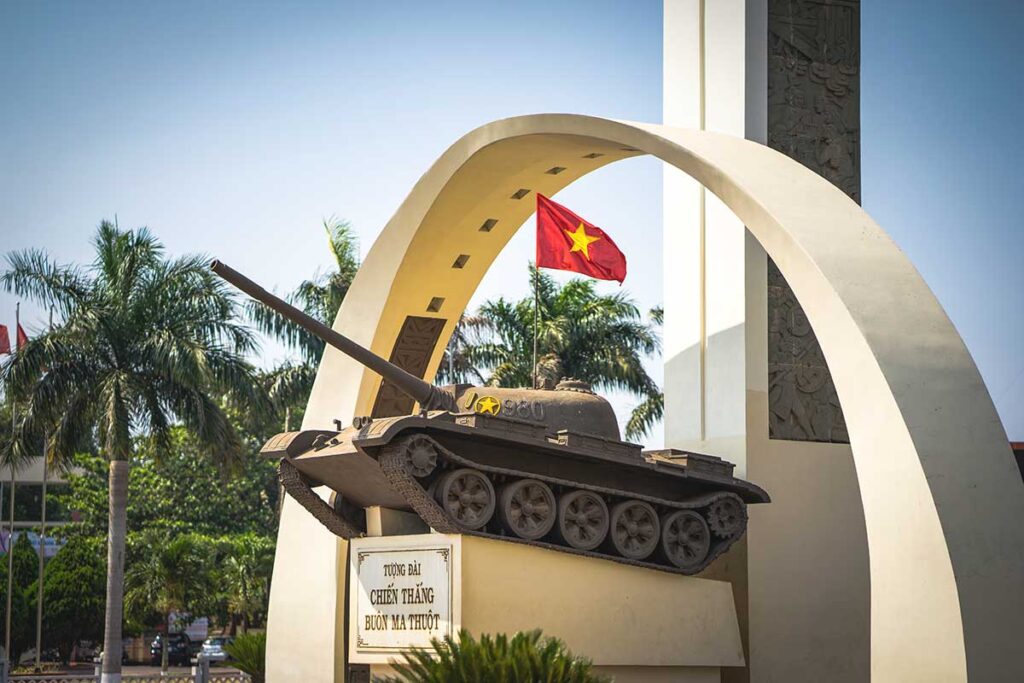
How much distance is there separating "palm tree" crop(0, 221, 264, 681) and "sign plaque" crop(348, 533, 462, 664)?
8.98 meters

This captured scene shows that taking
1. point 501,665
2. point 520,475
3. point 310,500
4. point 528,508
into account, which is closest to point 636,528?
point 528,508

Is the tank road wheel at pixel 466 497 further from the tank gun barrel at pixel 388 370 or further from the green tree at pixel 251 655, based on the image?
the green tree at pixel 251 655

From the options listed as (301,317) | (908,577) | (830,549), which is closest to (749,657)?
(830,549)

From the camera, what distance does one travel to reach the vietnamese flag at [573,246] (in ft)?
64.7

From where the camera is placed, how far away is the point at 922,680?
12539mm

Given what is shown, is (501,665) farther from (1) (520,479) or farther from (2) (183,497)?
(2) (183,497)

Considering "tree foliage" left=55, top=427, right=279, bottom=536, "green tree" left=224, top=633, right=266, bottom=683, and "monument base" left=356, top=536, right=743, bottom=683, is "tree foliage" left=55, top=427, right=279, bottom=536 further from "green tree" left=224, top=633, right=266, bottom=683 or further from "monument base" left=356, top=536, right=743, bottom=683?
"monument base" left=356, top=536, right=743, bottom=683

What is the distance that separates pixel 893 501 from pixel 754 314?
6.05 m

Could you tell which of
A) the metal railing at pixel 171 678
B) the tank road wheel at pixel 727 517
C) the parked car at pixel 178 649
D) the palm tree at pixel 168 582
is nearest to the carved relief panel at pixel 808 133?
the tank road wheel at pixel 727 517

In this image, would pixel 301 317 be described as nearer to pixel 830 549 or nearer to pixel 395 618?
pixel 395 618

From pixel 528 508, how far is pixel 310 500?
272 centimetres

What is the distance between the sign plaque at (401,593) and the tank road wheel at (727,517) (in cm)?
331

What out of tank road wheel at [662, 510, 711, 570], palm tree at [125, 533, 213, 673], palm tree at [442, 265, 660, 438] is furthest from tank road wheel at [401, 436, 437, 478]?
palm tree at [125, 533, 213, 673]

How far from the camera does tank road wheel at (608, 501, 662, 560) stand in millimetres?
17203
